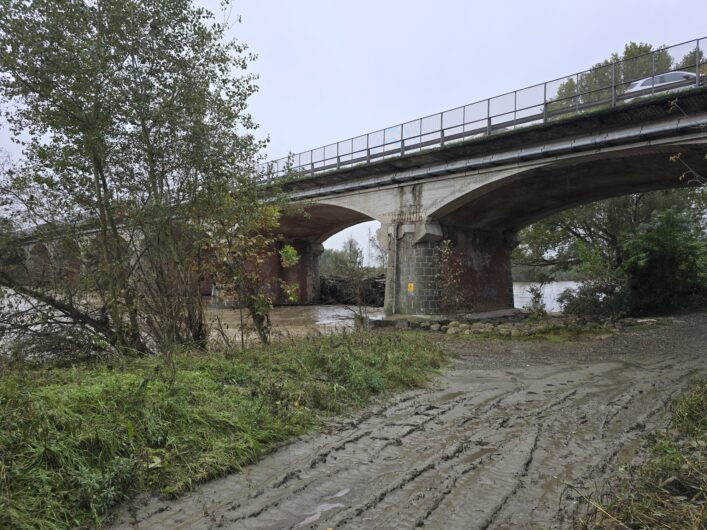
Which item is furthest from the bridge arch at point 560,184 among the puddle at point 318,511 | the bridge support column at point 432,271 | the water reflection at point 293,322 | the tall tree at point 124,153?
the puddle at point 318,511

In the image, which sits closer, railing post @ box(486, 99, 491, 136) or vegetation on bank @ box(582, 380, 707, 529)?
vegetation on bank @ box(582, 380, 707, 529)

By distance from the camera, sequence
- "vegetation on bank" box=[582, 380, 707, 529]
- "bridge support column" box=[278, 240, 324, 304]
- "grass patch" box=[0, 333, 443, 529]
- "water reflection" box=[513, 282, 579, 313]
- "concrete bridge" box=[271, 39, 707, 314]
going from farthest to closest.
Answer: "bridge support column" box=[278, 240, 324, 304], "water reflection" box=[513, 282, 579, 313], "concrete bridge" box=[271, 39, 707, 314], "grass patch" box=[0, 333, 443, 529], "vegetation on bank" box=[582, 380, 707, 529]

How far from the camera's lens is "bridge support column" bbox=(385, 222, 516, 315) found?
17969 millimetres

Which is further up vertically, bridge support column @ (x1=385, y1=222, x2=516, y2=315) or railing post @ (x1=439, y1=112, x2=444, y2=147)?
railing post @ (x1=439, y1=112, x2=444, y2=147)

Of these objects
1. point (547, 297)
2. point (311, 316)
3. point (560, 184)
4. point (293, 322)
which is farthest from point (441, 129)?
point (547, 297)

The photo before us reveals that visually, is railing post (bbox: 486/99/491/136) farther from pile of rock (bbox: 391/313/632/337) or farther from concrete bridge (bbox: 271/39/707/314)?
pile of rock (bbox: 391/313/632/337)

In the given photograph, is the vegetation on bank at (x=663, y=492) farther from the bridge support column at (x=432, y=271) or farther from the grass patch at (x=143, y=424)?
the bridge support column at (x=432, y=271)

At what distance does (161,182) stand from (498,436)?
653cm

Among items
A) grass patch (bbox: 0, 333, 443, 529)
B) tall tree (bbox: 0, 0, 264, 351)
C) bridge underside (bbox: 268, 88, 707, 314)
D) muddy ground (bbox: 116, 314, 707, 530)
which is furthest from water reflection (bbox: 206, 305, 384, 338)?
muddy ground (bbox: 116, 314, 707, 530)

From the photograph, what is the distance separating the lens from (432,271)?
18141mm

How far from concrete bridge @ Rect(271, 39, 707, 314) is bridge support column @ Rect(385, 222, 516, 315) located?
4 cm

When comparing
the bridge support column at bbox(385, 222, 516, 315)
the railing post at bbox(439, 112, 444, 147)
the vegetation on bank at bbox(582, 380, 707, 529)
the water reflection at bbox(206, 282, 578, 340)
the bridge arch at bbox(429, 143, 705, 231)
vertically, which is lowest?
the water reflection at bbox(206, 282, 578, 340)

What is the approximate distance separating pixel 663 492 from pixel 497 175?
14.3 m

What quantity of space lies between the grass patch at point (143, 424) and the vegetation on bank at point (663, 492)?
8.38 feet
